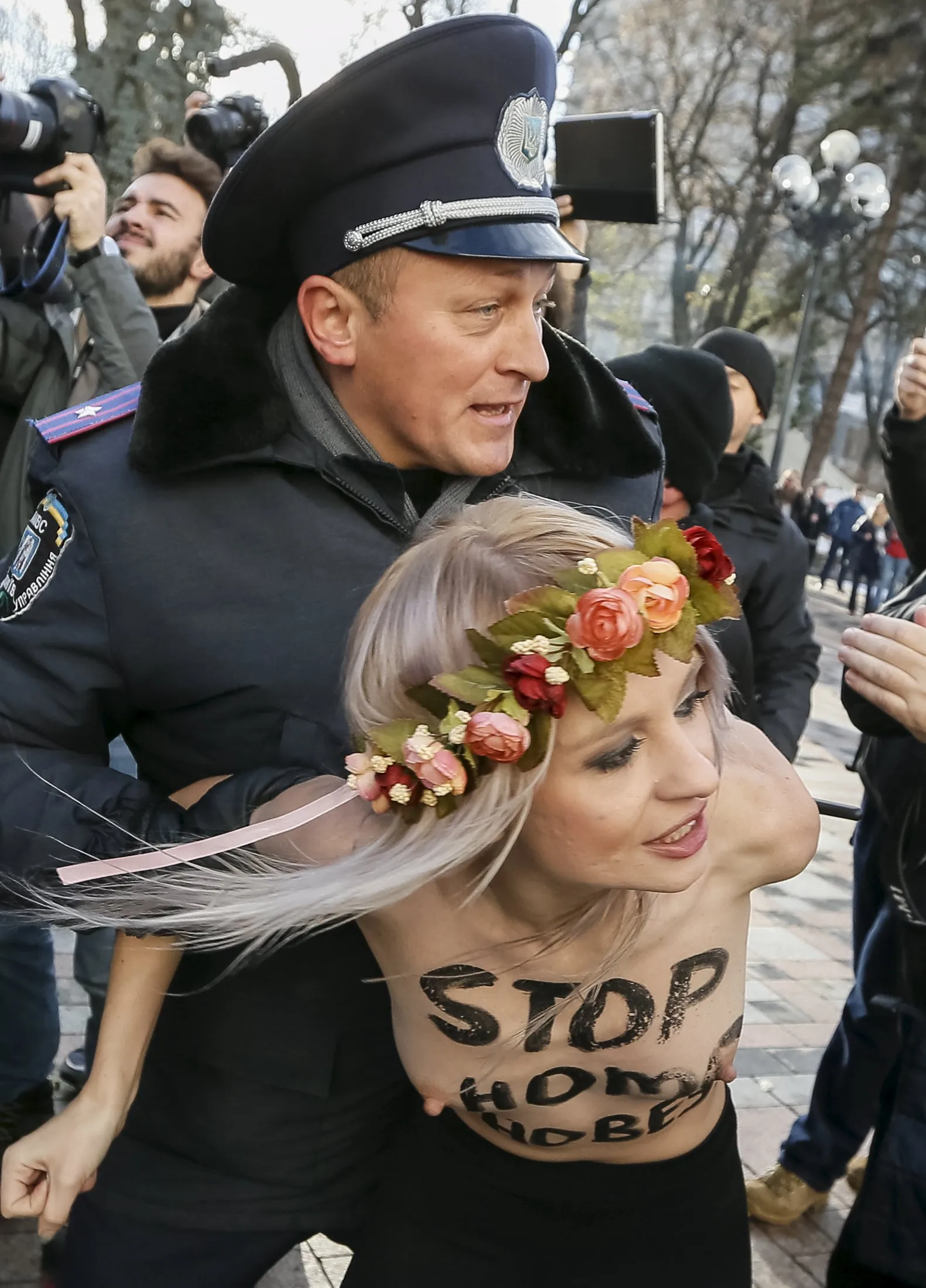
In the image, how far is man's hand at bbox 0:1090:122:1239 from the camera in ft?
5.33

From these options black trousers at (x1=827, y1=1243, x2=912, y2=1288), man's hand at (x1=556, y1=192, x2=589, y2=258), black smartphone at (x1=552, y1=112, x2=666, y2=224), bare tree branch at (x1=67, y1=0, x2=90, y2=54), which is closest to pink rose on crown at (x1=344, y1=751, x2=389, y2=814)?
black trousers at (x1=827, y1=1243, x2=912, y2=1288)

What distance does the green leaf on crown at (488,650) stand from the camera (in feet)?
4.40

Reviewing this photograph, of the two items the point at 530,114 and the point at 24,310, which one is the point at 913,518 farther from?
the point at 24,310

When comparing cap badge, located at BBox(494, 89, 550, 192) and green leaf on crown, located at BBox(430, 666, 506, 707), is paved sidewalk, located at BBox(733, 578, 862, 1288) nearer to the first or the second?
green leaf on crown, located at BBox(430, 666, 506, 707)

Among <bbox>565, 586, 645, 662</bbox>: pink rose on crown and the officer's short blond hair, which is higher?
the officer's short blond hair

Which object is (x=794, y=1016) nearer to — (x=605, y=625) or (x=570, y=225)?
(x=570, y=225)

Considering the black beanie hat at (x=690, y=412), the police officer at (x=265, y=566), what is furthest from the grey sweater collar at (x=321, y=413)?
the black beanie hat at (x=690, y=412)

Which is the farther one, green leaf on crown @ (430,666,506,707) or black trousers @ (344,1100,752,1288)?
black trousers @ (344,1100,752,1288)

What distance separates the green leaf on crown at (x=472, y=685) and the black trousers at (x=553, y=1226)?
0.68 m

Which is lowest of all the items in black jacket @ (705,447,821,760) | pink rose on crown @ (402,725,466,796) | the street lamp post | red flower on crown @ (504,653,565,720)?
the street lamp post

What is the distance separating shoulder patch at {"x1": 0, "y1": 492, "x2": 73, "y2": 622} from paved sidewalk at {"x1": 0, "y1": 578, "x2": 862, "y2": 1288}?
4.66 ft

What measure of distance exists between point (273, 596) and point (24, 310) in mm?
1855

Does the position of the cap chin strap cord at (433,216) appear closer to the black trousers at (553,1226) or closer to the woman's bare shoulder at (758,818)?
the woman's bare shoulder at (758,818)

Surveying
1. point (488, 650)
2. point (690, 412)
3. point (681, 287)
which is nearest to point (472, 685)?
point (488, 650)
